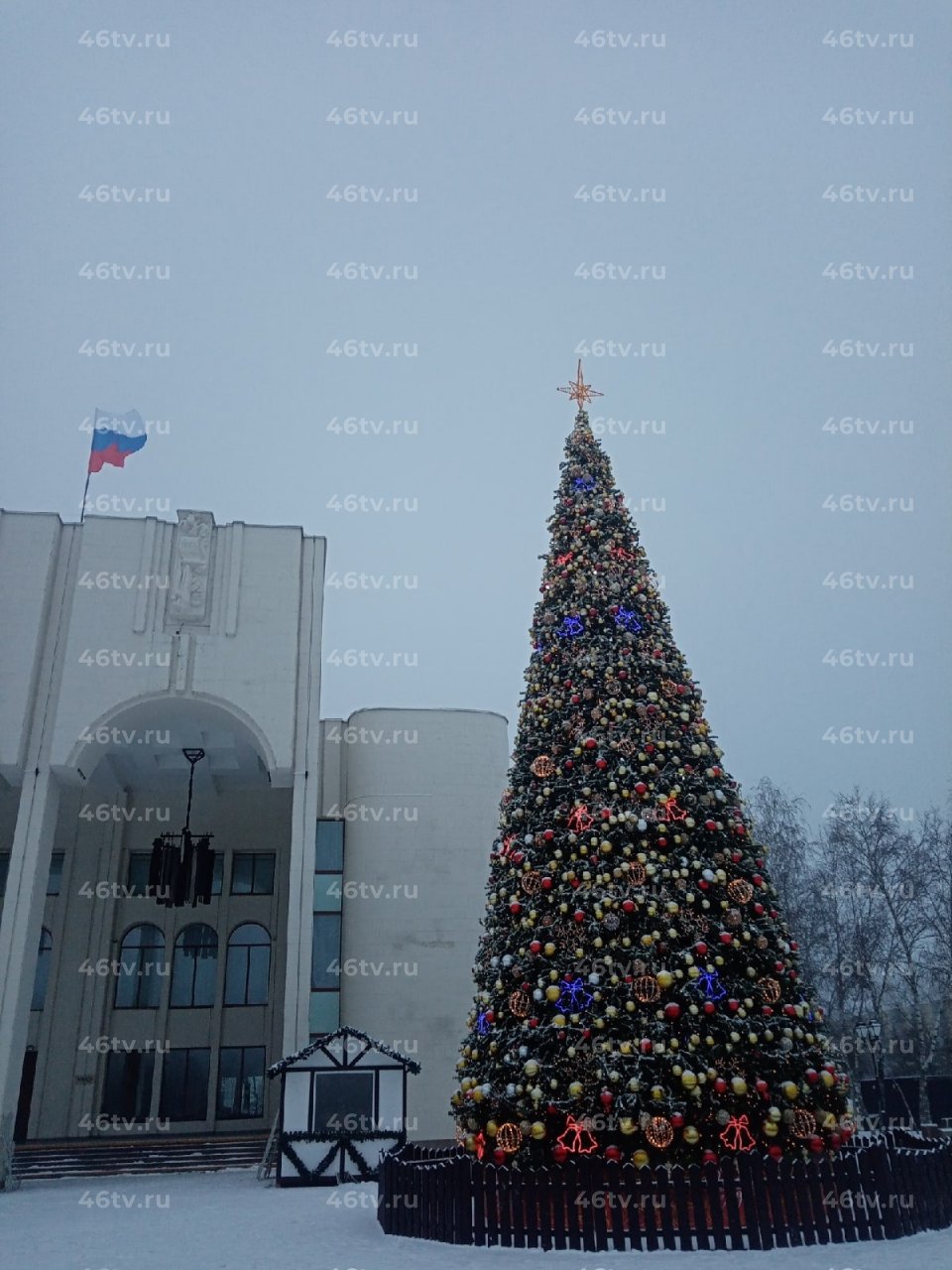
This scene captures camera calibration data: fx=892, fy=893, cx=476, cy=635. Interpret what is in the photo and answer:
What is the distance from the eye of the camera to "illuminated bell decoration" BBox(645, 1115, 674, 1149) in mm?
7492

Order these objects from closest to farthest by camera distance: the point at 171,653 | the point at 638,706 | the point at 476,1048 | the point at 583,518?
the point at 476,1048 → the point at 638,706 → the point at 583,518 → the point at 171,653

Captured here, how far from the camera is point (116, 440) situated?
62.8 feet

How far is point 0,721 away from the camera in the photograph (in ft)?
59.0

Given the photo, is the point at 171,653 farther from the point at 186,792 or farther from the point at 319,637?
the point at 186,792

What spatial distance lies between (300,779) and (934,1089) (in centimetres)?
2283

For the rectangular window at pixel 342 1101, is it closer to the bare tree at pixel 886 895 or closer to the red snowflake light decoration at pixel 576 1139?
the red snowflake light decoration at pixel 576 1139

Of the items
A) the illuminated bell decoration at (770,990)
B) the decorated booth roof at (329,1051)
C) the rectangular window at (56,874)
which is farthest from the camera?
the rectangular window at (56,874)

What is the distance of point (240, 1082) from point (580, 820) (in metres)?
17.0

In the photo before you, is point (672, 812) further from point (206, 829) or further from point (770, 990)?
point (206, 829)

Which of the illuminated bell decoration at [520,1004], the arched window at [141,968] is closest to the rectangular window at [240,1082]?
the arched window at [141,968]

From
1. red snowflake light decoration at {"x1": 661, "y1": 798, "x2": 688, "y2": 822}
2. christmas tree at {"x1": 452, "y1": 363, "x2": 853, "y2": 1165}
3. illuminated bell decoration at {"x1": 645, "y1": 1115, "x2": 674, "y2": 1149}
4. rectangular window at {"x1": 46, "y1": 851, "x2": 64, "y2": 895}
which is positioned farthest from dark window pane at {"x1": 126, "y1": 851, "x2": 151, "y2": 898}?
illuminated bell decoration at {"x1": 645, "y1": 1115, "x2": 674, "y2": 1149}

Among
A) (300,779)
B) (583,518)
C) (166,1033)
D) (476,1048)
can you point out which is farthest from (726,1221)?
(166,1033)

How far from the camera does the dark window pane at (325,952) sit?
1966 centimetres

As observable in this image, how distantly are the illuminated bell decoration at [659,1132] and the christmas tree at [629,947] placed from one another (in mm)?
19
